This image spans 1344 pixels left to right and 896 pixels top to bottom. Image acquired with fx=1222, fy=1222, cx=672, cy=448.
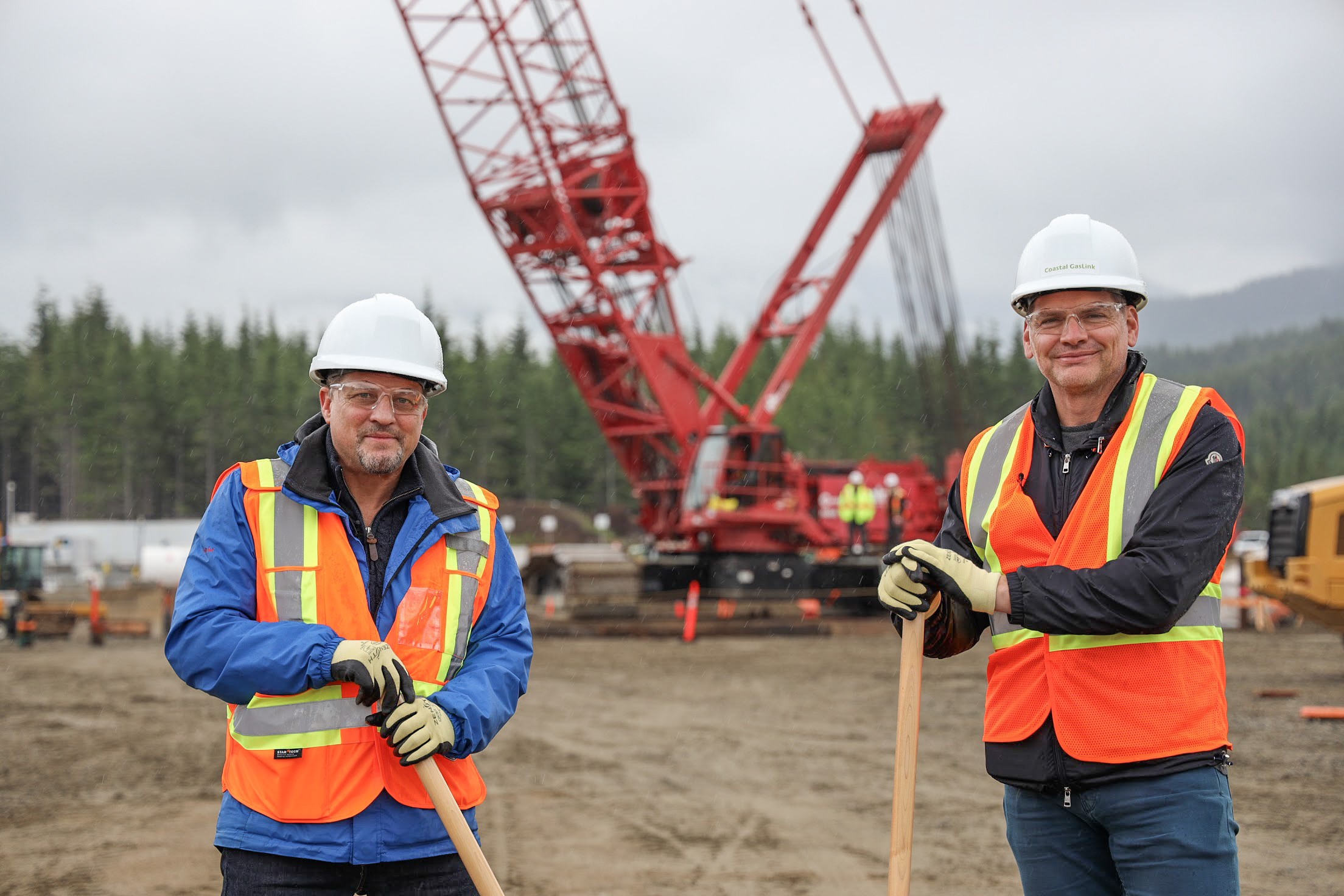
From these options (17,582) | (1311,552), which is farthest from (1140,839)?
(17,582)

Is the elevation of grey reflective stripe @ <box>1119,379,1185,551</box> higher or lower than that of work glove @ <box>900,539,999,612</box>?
higher

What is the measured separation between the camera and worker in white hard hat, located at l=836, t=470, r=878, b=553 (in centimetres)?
2091

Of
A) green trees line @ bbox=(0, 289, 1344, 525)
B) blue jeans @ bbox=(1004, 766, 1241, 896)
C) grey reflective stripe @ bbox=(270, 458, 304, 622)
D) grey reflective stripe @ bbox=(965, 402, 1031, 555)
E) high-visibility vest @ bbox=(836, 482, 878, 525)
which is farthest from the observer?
green trees line @ bbox=(0, 289, 1344, 525)

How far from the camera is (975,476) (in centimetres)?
300

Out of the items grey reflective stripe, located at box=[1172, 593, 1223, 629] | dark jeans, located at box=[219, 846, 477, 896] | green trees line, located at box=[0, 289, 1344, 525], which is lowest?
dark jeans, located at box=[219, 846, 477, 896]

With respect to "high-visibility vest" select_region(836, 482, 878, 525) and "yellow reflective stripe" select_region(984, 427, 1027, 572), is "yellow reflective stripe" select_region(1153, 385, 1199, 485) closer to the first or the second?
"yellow reflective stripe" select_region(984, 427, 1027, 572)

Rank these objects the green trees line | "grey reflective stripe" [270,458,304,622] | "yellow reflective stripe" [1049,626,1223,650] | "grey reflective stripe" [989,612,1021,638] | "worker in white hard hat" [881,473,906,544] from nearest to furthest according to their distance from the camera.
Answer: "yellow reflective stripe" [1049,626,1223,650], "grey reflective stripe" [270,458,304,622], "grey reflective stripe" [989,612,1021,638], "worker in white hard hat" [881,473,906,544], the green trees line

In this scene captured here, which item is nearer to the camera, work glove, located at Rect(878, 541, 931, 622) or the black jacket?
the black jacket

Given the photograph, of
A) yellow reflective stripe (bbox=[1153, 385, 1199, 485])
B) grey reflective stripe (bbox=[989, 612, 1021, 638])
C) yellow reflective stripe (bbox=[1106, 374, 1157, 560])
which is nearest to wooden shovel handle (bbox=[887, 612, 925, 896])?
grey reflective stripe (bbox=[989, 612, 1021, 638])

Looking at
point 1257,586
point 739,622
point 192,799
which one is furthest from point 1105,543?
point 739,622

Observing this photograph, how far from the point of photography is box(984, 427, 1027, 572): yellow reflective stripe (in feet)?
9.42

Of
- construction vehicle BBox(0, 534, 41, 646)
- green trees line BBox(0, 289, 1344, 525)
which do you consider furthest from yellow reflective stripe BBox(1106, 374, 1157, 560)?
green trees line BBox(0, 289, 1344, 525)

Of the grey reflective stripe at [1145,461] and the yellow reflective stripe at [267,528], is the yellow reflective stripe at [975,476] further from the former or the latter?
the yellow reflective stripe at [267,528]

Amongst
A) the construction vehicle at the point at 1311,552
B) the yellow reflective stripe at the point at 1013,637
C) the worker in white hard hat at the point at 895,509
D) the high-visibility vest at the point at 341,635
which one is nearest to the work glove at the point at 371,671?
the high-visibility vest at the point at 341,635
